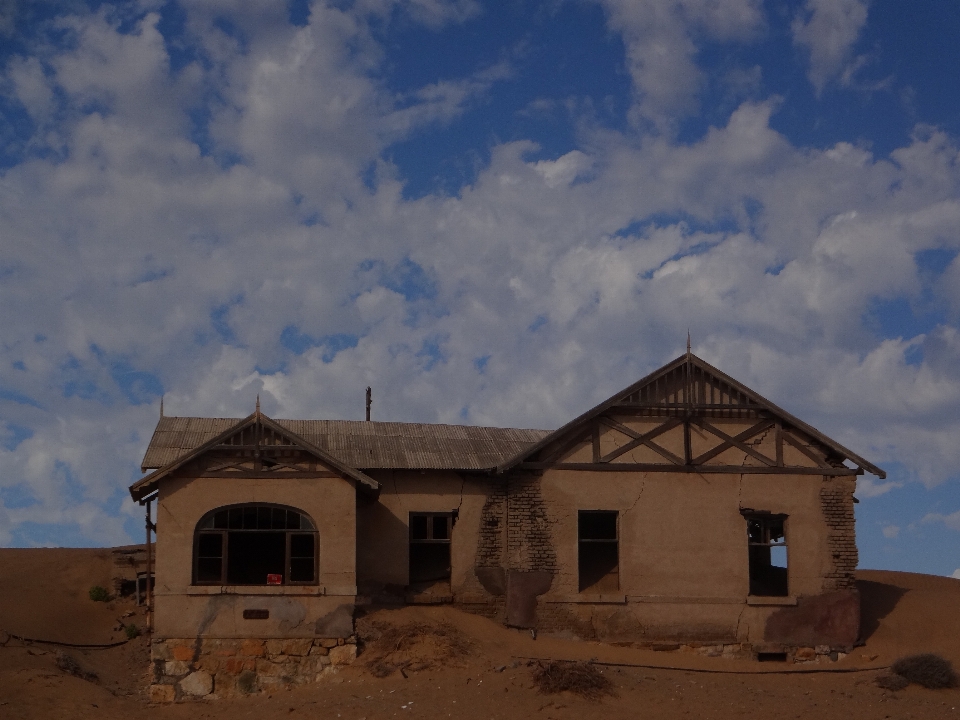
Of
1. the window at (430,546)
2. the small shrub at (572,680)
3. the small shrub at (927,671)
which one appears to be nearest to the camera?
the small shrub at (572,680)

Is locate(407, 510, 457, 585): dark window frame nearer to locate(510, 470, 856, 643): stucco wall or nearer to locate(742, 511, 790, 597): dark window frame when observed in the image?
locate(510, 470, 856, 643): stucco wall

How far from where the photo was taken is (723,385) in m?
25.5

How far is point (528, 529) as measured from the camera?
80.0 ft

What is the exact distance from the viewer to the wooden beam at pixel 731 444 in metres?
25.2

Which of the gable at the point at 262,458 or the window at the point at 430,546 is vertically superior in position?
the gable at the point at 262,458

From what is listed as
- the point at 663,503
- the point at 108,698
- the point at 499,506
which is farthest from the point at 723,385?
the point at 108,698

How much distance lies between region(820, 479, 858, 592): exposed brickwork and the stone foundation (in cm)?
1131

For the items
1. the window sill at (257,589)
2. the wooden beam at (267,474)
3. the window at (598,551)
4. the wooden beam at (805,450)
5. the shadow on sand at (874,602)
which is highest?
the wooden beam at (805,450)

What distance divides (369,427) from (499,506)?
4.43m

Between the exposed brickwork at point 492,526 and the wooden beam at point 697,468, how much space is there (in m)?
0.91

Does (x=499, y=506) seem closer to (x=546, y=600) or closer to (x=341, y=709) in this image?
(x=546, y=600)

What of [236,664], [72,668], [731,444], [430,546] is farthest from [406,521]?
[731,444]

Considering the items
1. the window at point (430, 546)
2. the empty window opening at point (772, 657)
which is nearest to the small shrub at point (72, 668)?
the window at point (430, 546)

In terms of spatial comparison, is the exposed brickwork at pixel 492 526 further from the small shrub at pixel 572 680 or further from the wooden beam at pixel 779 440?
the wooden beam at pixel 779 440
